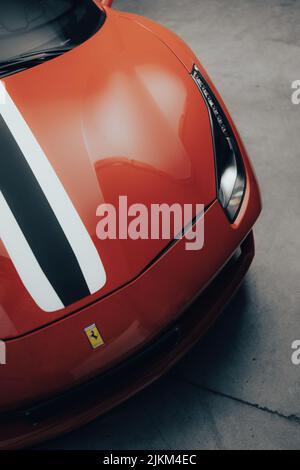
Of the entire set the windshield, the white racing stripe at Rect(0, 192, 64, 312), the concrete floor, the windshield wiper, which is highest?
the windshield

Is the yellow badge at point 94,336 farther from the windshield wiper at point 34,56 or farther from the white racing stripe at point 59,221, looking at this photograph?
the windshield wiper at point 34,56

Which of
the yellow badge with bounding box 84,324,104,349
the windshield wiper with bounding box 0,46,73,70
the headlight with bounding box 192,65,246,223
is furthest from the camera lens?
the windshield wiper with bounding box 0,46,73,70

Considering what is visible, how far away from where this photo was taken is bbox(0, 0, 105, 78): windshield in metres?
1.89

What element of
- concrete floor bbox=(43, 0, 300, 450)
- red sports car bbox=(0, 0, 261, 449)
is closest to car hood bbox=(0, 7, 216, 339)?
red sports car bbox=(0, 0, 261, 449)

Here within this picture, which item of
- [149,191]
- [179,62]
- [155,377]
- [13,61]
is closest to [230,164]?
[149,191]

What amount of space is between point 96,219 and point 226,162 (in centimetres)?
51

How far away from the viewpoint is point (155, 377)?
162 centimetres

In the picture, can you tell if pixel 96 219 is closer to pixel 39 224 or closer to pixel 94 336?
pixel 39 224

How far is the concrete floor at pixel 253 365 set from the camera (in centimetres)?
174

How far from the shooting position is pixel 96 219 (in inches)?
60.4

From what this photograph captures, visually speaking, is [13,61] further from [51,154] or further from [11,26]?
[51,154]

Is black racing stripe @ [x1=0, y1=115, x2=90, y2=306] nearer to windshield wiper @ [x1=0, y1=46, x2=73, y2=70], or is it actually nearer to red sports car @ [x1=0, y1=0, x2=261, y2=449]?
red sports car @ [x1=0, y1=0, x2=261, y2=449]

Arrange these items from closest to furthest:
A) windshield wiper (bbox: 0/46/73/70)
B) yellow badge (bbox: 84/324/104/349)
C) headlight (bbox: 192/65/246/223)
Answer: yellow badge (bbox: 84/324/104/349), headlight (bbox: 192/65/246/223), windshield wiper (bbox: 0/46/73/70)

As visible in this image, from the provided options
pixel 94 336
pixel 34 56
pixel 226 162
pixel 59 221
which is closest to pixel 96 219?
pixel 59 221
